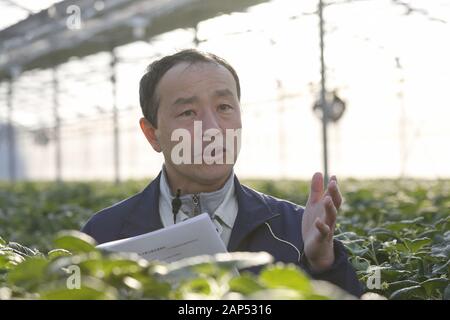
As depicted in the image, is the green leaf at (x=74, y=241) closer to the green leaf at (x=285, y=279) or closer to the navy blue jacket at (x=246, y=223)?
the green leaf at (x=285, y=279)

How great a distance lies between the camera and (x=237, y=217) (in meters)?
2.10

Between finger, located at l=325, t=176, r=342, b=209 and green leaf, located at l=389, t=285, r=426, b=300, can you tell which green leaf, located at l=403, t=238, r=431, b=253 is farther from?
finger, located at l=325, t=176, r=342, b=209

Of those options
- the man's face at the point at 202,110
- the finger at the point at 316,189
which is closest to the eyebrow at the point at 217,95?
the man's face at the point at 202,110

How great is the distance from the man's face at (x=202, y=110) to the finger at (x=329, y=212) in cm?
47

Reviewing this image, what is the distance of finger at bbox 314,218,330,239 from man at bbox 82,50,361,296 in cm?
20

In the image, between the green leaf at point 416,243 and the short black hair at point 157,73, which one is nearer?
the short black hair at point 157,73

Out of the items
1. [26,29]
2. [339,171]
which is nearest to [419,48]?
[26,29]

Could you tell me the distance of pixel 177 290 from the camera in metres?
1.12

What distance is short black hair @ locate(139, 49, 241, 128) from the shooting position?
2137 millimetres

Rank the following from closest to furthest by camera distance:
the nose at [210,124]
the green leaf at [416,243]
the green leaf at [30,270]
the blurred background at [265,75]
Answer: the green leaf at [30,270] → the nose at [210,124] → the green leaf at [416,243] → the blurred background at [265,75]

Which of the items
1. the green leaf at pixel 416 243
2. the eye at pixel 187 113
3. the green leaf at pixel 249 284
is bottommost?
the green leaf at pixel 416 243

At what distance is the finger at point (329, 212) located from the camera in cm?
162
